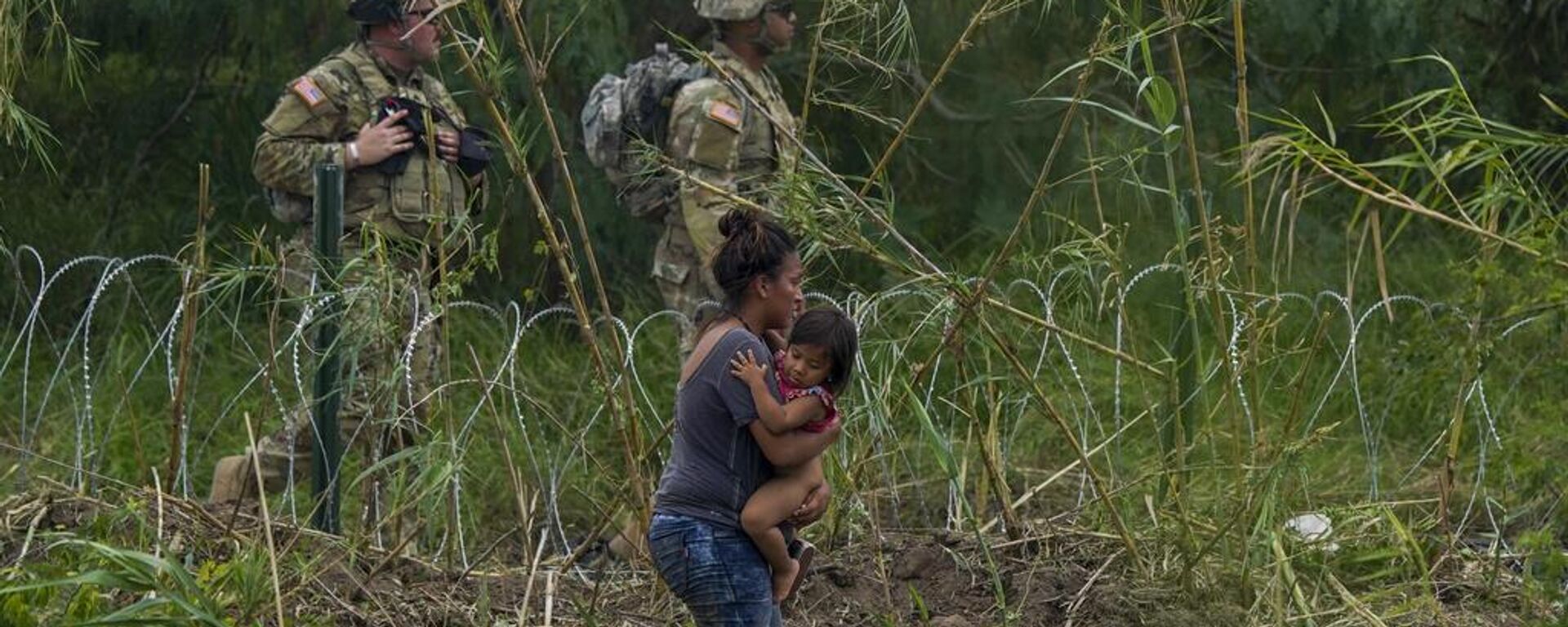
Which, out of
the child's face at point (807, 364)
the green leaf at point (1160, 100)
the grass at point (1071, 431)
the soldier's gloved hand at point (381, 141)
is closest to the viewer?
the child's face at point (807, 364)

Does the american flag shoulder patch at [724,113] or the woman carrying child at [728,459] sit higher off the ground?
the woman carrying child at [728,459]

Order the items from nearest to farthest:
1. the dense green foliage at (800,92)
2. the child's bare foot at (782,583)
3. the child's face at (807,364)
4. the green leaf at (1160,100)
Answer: the child's face at (807,364), the child's bare foot at (782,583), the green leaf at (1160,100), the dense green foliage at (800,92)

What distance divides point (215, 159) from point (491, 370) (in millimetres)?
1721

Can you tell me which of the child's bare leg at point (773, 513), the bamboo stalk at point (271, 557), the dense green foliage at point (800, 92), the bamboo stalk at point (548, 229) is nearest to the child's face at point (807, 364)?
the child's bare leg at point (773, 513)

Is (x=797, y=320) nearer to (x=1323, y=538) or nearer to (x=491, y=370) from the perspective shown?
(x=1323, y=538)

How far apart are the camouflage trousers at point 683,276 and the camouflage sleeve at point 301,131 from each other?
0.96m

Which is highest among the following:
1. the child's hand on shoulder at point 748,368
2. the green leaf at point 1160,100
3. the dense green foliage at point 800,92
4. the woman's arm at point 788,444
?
the green leaf at point 1160,100

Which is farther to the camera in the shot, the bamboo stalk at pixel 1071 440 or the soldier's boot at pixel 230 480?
the soldier's boot at pixel 230 480

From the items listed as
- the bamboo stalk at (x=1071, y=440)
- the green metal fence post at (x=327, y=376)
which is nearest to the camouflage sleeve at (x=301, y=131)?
the green metal fence post at (x=327, y=376)

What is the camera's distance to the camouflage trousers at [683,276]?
Result: 702 cm

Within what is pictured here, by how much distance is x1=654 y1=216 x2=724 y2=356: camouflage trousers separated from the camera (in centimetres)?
702

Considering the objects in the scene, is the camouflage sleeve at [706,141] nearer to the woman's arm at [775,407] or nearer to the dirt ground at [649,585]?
the dirt ground at [649,585]

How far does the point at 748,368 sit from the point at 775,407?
8 centimetres

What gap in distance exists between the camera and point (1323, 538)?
16.8 feet
